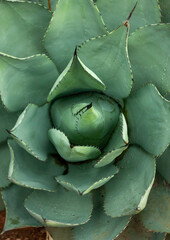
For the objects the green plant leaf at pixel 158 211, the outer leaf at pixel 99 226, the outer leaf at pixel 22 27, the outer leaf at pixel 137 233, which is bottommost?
the outer leaf at pixel 137 233

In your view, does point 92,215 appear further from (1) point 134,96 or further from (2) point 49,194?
(1) point 134,96

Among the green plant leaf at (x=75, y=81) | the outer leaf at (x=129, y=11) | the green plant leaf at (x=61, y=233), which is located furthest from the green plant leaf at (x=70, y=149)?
the outer leaf at (x=129, y=11)

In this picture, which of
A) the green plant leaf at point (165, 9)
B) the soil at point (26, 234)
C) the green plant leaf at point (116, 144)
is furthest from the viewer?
the soil at point (26, 234)

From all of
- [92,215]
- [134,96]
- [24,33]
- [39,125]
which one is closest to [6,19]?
[24,33]

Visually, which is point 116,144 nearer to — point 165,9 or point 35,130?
point 35,130

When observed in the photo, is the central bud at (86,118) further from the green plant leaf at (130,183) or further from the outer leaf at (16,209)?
the outer leaf at (16,209)

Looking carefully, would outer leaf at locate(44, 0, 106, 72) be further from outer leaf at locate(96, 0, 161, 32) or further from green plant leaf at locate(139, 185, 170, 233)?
green plant leaf at locate(139, 185, 170, 233)

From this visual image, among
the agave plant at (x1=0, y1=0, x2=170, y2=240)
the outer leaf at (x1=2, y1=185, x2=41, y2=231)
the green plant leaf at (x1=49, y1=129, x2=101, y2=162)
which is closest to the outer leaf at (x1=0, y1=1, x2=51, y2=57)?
the agave plant at (x1=0, y1=0, x2=170, y2=240)
